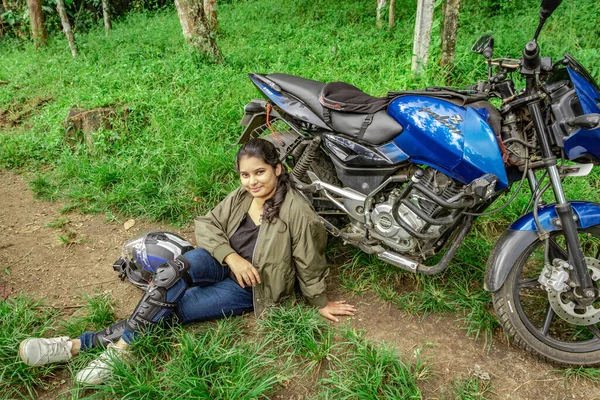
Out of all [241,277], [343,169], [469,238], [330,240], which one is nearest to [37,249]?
[241,277]

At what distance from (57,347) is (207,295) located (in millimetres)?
827

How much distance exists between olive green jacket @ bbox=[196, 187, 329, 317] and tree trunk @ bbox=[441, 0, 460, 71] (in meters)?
2.90

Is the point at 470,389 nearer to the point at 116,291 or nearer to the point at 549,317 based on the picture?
the point at 549,317

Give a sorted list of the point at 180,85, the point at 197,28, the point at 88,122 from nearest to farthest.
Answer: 1. the point at 88,122
2. the point at 180,85
3. the point at 197,28

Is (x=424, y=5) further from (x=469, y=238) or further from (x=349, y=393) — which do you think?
(x=349, y=393)

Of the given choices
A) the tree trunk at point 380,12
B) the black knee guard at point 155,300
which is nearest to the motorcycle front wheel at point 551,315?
the black knee guard at point 155,300

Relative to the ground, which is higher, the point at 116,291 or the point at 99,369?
the point at 99,369

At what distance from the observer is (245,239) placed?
2.79m

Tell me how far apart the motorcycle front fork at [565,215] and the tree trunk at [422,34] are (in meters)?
2.63

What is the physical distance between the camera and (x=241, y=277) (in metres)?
2.62

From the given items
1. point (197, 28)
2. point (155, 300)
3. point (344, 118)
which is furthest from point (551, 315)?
point (197, 28)

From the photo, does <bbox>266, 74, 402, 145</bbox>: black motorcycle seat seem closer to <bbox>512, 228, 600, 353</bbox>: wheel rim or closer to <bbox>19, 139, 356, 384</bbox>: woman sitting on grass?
<bbox>19, 139, 356, 384</bbox>: woman sitting on grass

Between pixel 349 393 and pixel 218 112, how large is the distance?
133 inches

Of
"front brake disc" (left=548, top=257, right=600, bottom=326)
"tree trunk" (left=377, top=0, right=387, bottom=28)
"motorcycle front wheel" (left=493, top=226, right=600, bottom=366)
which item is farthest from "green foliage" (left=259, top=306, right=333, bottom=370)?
"tree trunk" (left=377, top=0, right=387, bottom=28)
